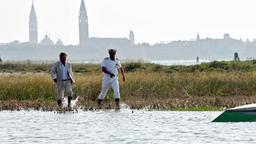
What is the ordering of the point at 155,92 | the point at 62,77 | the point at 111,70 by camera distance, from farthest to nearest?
the point at 155,92 → the point at 111,70 → the point at 62,77

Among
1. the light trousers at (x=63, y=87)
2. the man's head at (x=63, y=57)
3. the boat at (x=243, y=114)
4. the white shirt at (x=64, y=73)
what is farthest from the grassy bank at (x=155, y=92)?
the boat at (x=243, y=114)

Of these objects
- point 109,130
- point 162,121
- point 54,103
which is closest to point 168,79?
point 54,103

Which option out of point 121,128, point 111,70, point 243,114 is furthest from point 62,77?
point 243,114

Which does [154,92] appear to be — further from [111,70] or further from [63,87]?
[63,87]

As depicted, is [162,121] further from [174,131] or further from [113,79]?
[113,79]

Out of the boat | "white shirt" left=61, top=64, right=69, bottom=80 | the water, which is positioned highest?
"white shirt" left=61, top=64, right=69, bottom=80

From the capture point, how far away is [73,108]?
2178 cm

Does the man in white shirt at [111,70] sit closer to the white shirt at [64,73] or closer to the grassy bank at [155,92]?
the grassy bank at [155,92]

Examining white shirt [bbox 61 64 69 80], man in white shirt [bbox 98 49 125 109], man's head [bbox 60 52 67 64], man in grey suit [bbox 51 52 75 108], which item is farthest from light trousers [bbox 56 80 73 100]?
man in white shirt [bbox 98 49 125 109]

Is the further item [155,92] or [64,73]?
[155,92]

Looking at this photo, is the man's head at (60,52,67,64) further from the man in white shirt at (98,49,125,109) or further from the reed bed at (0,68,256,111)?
the reed bed at (0,68,256,111)

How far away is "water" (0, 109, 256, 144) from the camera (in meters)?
15.2

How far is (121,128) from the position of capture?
56.6ft

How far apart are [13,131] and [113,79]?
578 centimetres
